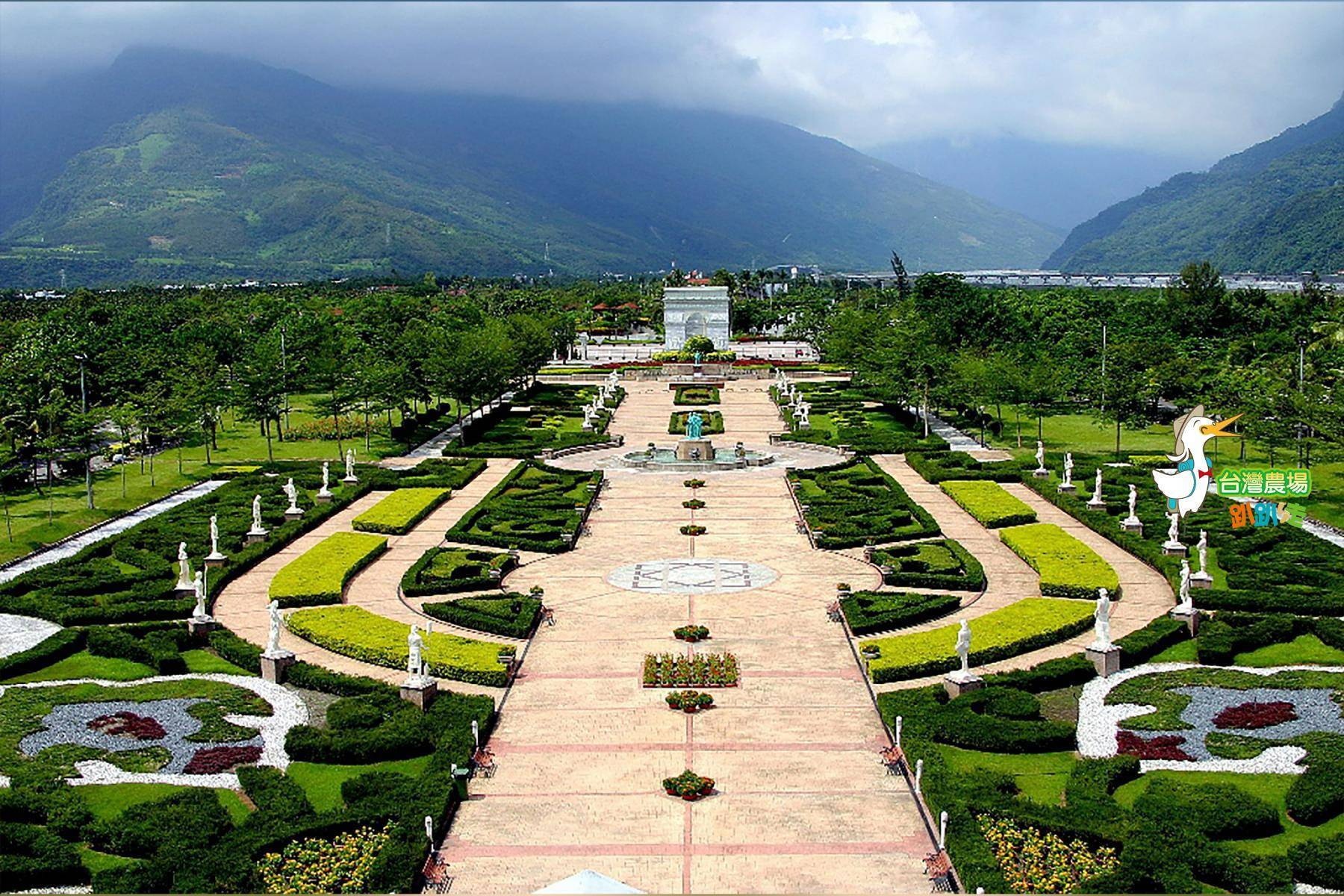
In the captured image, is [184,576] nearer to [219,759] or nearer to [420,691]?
[420,691]

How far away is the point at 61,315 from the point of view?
8088 centimetres

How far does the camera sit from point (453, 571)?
125ft

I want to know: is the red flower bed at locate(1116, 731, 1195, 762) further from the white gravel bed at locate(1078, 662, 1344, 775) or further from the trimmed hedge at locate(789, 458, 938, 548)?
the trimmed hedge at locate(789, 458, 938, 548)

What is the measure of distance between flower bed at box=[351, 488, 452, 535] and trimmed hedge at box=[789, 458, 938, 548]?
1406cm

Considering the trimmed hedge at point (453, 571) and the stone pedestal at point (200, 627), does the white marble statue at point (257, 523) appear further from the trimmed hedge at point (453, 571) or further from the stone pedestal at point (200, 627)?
the stone pedestal at point (200, 627)

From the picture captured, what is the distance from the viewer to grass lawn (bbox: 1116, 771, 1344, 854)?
2034 centimetres

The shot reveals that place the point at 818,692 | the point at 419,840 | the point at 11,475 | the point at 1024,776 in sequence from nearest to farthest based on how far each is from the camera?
the point at 419,840, the point at 1024,776, the point at 818,692, the point at 11,475

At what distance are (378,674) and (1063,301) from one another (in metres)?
91.2

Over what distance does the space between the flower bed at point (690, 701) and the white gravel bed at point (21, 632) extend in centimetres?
1603

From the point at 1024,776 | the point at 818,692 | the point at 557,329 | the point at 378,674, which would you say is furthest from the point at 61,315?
the point at 1024,776

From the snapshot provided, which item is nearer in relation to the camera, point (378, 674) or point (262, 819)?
point (262, 819)

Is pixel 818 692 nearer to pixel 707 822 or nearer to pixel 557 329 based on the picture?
pixel 707 822

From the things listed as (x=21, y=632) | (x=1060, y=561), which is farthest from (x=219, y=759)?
(x=1060, y=561)

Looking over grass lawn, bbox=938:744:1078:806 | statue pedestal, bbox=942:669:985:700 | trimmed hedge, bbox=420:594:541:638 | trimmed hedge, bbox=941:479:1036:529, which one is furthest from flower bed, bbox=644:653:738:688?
trimmed hedge, bbox=941:479:1036:529
